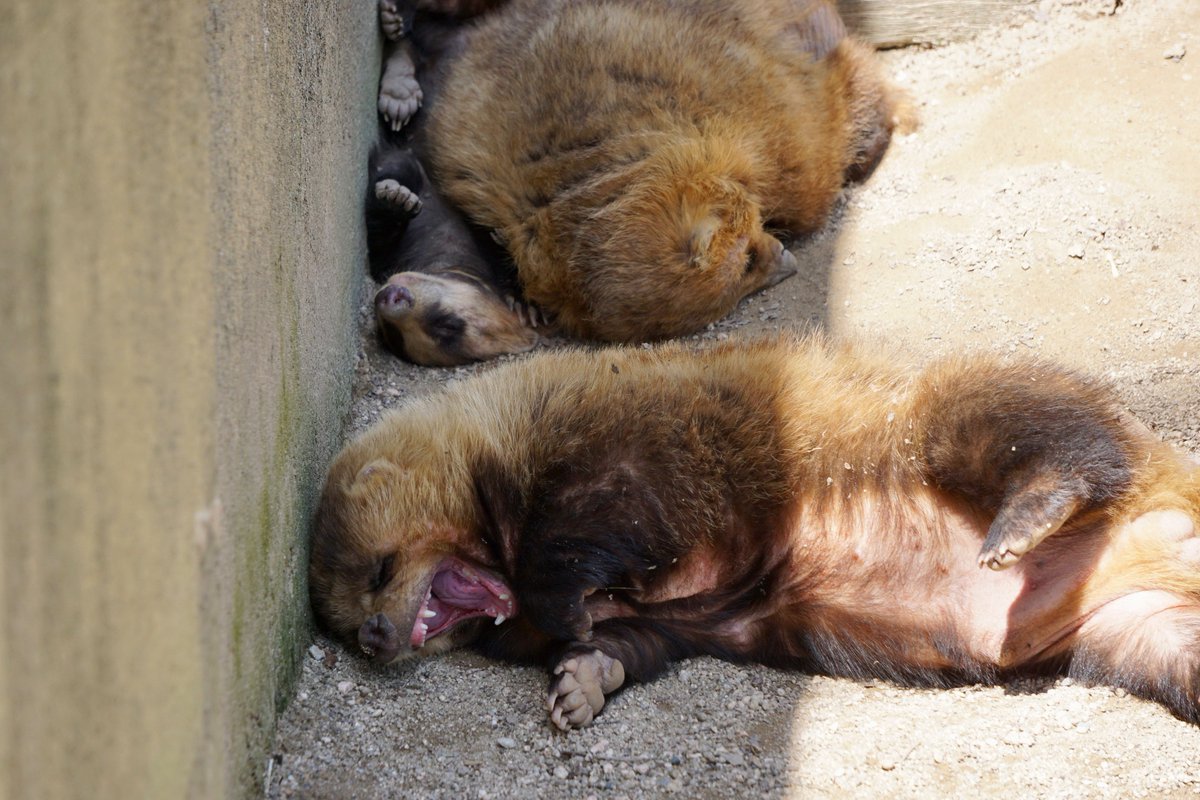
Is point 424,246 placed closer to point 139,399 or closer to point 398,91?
point 398,91

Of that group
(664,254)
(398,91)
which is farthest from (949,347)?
(398,91)

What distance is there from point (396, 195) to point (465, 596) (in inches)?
93.5

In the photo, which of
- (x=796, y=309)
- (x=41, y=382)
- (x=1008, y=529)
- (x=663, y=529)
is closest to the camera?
(x=41, y=382)

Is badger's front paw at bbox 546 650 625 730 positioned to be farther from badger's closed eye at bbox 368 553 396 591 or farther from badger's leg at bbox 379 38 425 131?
badger's leg at bbox 379 38 425 131

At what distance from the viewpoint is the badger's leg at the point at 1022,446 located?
11.4 ft

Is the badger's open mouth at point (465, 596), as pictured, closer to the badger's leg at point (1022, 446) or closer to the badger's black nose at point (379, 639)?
the badger's black nose at point (379, 639)

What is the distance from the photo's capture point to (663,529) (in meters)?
3.81

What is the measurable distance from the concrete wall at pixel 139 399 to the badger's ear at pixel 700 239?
275 centimetres

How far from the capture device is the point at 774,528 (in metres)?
3.97

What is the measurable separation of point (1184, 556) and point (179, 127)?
9.70ft

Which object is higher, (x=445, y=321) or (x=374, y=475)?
(x=374, y=475)

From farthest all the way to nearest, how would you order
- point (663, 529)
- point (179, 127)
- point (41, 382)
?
point (663, 529), point (179, 127), point (41, 382)

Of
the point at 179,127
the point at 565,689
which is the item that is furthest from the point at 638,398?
the point at 179,127

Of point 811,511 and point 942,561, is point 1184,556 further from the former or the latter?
point 811,511
